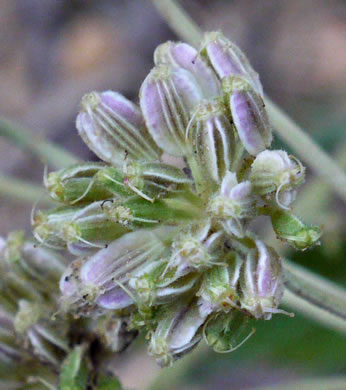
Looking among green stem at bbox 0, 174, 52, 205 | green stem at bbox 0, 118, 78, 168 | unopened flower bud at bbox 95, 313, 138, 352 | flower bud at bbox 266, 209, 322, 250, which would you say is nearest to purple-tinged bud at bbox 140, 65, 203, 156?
flower bud at bbox 266, 209, 322, 250

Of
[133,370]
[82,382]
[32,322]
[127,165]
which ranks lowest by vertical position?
[133,370]

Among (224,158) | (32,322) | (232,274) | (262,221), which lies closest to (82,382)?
(32,322)

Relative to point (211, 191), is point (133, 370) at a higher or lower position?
lower

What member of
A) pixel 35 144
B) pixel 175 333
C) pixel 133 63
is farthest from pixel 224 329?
pixel 133 63

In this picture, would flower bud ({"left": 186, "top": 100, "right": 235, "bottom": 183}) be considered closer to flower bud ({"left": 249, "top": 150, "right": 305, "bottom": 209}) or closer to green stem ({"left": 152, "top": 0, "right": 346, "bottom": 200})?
flower bud ({"left": 249, "top": 150, "right": 305, "bottom": 209})

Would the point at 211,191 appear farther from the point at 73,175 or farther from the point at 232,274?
the point at 73,175

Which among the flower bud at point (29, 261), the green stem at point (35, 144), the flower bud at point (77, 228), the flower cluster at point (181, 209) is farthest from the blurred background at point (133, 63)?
the flower bud at point (77, 228)
